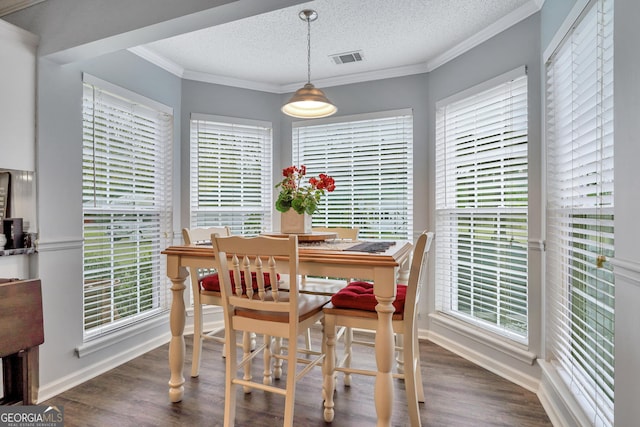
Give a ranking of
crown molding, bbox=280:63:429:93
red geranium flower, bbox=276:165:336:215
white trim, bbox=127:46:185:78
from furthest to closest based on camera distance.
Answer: crown molding, bbox=280:63:429:93 < white trim, bbox=127:46:185:78 < red geranium flower, bbox=276:165:336:215

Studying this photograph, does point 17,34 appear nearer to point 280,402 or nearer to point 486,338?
point 280,402

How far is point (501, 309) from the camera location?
2.81m

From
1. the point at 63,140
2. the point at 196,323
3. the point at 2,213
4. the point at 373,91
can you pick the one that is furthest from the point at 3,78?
the point at 373,91

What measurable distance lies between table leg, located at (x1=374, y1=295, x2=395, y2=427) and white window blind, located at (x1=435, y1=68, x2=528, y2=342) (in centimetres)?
141

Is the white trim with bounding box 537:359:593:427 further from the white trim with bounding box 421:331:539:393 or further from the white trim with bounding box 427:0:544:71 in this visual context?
the white trim with bounding box 427:0:544:71

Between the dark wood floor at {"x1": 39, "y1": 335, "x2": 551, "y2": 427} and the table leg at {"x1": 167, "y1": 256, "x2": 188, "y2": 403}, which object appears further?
the table leg at {"x1": 167, "y1": 256, "x2": 188, "y2": 403}

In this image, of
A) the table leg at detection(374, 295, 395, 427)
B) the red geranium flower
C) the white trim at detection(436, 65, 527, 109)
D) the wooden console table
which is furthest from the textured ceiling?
the wooden console table

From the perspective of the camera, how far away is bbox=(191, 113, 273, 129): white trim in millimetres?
3680

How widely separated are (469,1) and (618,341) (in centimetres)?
220

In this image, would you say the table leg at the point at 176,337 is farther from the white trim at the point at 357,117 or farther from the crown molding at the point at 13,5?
the white trim at the point at 357,117

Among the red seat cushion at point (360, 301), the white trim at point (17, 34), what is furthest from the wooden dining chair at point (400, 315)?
the white trim at point (17, 34)

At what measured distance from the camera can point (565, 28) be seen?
→ 6.63 feet

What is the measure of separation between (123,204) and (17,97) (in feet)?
3.35

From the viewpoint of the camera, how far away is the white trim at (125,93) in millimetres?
2658
